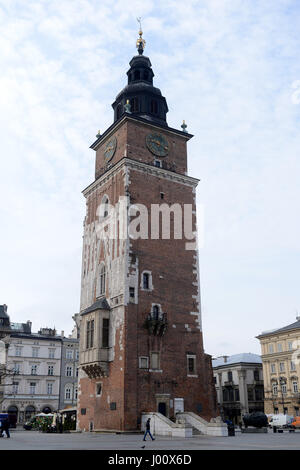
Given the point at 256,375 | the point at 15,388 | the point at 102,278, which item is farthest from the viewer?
the point at 256,375

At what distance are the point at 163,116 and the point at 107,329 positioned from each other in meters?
21.8

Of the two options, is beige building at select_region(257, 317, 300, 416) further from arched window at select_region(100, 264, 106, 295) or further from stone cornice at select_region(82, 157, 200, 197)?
arched window at select_region(100, 264, 106, 295)

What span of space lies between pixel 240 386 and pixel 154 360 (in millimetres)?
52765

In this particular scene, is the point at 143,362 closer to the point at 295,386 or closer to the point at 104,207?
the point at 104,207

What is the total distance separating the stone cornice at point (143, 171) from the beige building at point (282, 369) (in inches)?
1454

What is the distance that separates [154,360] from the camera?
37.2m

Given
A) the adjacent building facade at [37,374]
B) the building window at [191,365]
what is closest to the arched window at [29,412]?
Answer: the adjacent building facade at [37,374]

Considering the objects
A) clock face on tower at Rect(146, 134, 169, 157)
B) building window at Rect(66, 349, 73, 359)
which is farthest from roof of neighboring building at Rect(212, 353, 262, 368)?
clock face on tower at Rect(146, 134, 169, 157)

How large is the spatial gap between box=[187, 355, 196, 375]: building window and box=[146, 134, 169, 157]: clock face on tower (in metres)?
18.5

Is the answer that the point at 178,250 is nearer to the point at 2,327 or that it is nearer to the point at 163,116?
the point at 163,116

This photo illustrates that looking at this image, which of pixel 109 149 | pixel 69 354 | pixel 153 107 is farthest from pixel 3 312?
pixel 153 107

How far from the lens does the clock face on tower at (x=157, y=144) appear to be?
44.1 m

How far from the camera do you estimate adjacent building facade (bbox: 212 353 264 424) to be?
274 feet

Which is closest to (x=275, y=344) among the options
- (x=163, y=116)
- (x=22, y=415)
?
(x=22, y=415)
